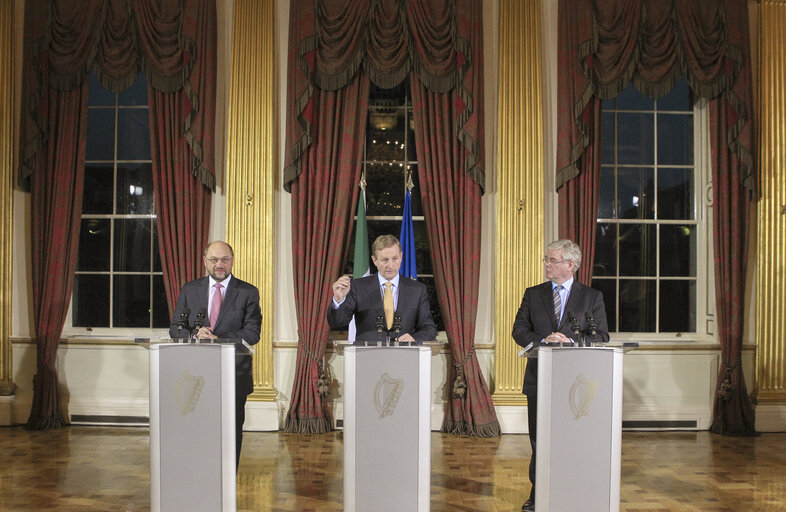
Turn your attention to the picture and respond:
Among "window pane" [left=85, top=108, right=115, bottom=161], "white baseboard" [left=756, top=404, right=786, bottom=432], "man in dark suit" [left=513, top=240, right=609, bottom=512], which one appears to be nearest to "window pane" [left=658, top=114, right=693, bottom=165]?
"white baseboard" [left=756, top=404, right=786, bottom=432]

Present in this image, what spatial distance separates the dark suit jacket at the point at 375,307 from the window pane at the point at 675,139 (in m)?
3.85

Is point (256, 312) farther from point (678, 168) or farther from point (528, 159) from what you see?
point (678, 168)

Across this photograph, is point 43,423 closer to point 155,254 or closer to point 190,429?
point 155,254

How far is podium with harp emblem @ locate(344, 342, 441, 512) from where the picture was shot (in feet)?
10.4

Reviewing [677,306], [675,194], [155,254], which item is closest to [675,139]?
[675,194]

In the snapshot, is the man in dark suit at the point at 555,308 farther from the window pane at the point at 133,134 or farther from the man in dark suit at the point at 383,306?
the window pane at the point at 133,134

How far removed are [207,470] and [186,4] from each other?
175 inches

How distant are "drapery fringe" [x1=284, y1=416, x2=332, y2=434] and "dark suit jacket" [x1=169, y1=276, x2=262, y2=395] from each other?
72.1 inches

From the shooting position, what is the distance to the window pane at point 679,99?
265 inches

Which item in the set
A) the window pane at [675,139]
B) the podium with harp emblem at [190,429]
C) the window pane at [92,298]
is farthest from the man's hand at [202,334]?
the window pane at [675,139]

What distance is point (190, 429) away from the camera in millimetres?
3279

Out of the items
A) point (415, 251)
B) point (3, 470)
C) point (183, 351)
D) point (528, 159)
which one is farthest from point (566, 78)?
point (3, 470)

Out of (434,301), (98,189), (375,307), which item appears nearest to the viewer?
(375,307)

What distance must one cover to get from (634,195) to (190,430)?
491cm
